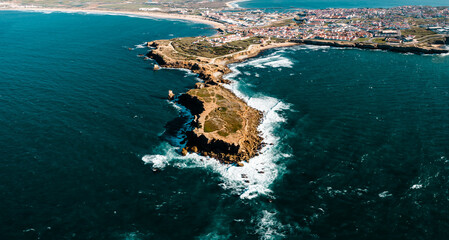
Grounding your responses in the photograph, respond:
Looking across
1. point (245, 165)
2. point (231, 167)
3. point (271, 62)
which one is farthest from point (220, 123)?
point (271, 62)

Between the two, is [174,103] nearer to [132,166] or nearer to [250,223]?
[132,166]

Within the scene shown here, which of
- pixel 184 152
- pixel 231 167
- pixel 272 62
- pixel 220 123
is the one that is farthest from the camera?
pixel 272 62

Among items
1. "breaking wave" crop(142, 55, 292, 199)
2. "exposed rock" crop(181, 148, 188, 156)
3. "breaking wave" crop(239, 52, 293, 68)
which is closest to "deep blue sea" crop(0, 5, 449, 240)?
"breaking wave" crop(142, 55, 292, 199)

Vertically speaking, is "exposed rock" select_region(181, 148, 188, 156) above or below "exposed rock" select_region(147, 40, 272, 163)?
below

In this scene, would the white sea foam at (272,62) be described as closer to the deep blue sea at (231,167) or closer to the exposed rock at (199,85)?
the deep blue sea at (231,167)

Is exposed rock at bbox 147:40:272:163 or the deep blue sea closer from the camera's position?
the deep blue sea

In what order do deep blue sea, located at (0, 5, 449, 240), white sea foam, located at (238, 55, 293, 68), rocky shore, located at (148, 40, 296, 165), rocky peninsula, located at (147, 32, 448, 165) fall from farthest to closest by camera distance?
white sea foam, located at (238, 55, 293, 68)
rocky peninsula, located at (147, 32, 448, 165)
rocky shore, located at (148, 40, 296, 165)
deep blue sea, located at (0, 5, 449, 240)

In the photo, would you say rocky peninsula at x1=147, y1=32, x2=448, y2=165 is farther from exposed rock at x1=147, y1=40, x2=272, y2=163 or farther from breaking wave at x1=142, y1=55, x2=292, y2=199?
breaking wave at x1=142, y1=55, x2=292, y2=199

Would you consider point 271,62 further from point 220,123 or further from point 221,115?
point 220,123
